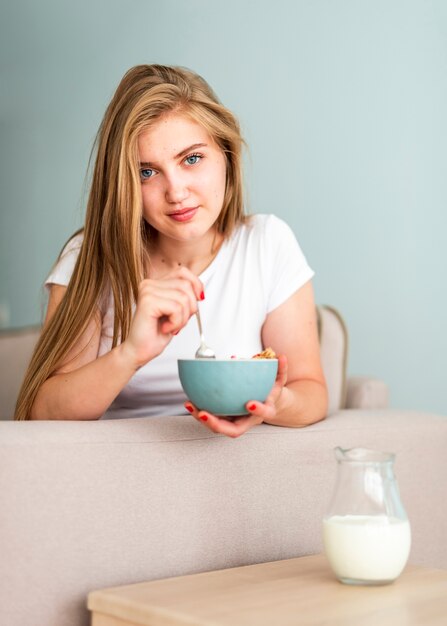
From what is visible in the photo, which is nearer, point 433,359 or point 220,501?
point 220,501

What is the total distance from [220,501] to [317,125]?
1.61m

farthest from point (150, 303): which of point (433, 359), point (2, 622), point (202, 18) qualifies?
point (202, 18)

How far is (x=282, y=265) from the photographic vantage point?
1711 millimetres

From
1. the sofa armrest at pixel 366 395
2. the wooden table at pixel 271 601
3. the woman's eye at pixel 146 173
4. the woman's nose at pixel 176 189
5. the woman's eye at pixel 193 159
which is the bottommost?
the wooden table at pixel 271 601

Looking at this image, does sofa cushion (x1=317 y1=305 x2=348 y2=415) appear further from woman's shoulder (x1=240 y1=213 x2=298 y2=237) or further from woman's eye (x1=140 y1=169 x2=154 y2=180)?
woman's eye (x1=140 y1=169 x2=154 y2=180)

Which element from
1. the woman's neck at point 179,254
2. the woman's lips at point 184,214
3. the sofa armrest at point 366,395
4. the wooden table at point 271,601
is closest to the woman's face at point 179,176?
the woman's lips at point 184,214

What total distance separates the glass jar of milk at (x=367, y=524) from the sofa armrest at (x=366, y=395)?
0.95 metres

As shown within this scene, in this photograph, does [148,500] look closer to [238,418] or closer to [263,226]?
[238,418]

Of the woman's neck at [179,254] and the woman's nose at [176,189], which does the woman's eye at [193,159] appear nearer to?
Result: the woman's nose at [176,189]

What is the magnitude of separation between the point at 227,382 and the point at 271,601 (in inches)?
10.9

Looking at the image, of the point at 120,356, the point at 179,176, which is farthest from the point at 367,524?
the point at 179,176

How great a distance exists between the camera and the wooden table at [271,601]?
1012mm

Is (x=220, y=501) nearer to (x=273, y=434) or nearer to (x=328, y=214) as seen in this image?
(x=273, y=434)

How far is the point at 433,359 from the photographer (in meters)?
2.40
